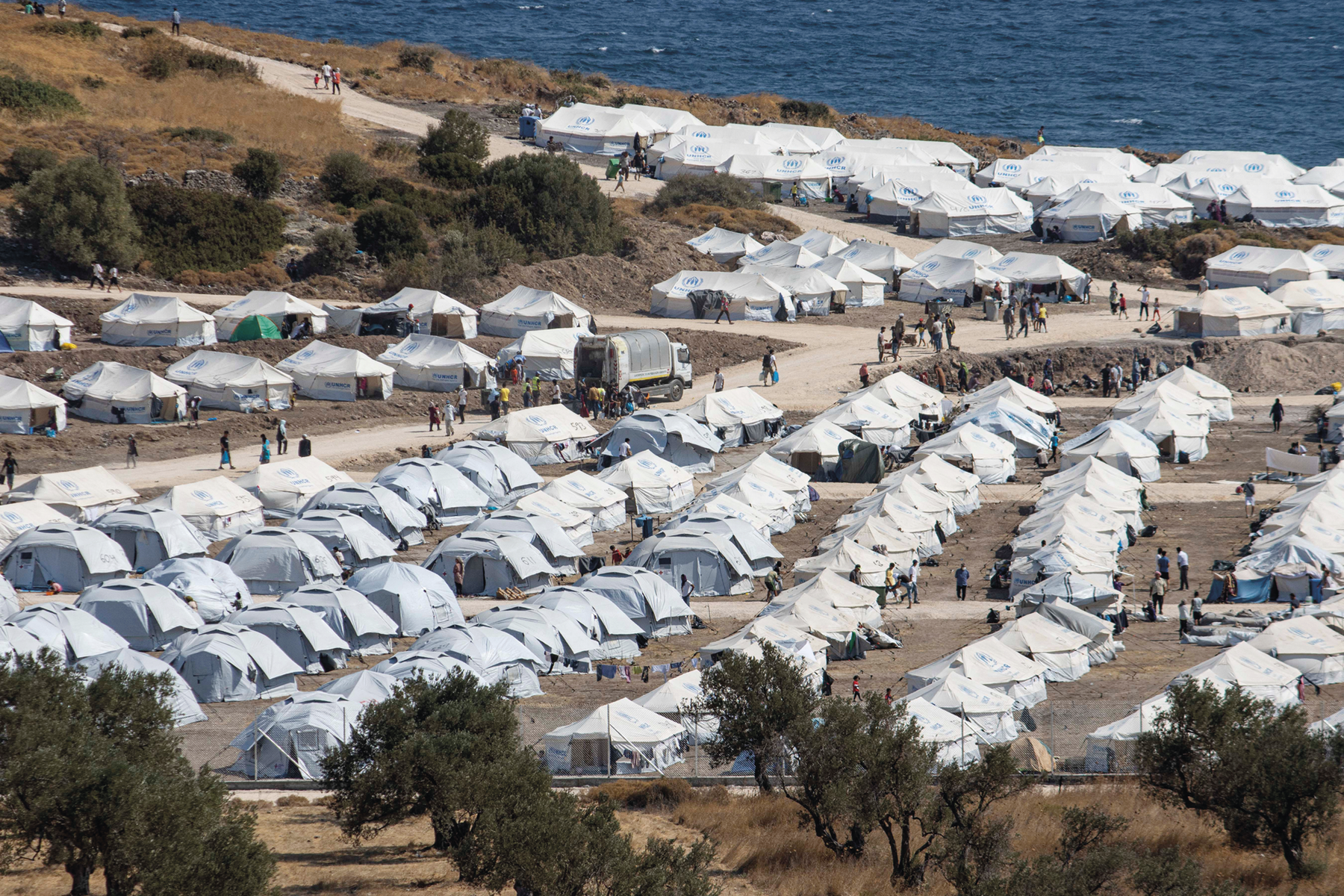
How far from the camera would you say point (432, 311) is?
62562mm

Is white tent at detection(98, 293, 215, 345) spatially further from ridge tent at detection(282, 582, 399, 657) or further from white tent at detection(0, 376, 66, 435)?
ridge tent at detection(282, 582, 399, 657)

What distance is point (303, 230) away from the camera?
74250mm

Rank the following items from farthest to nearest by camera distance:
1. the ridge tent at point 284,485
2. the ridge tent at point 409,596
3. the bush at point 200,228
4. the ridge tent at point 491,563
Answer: the bush at point 200,228
the ridge tent at point 284,485
the ridge tent at point 491,563
the ridge tent at point 409,596

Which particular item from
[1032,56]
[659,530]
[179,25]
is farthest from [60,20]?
[1032,56]

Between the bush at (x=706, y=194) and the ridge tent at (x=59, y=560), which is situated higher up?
the bush at (x=706, y=194)

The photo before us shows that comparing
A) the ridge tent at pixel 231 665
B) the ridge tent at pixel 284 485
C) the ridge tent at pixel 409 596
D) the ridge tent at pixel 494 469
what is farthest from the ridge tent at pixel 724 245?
the ridge tent at pixel 231 665

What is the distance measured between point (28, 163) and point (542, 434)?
1351 inches

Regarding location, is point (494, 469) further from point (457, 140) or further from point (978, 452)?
point (457, 140)

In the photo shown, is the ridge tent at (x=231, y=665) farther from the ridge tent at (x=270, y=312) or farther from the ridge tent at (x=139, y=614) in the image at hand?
the ridge tent at (x=270, y=312)

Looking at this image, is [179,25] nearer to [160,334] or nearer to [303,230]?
[303,230]

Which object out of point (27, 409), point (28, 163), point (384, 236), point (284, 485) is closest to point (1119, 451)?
point (284, 485)

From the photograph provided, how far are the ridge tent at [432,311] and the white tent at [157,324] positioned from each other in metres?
6.91

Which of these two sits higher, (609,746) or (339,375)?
(339,375)

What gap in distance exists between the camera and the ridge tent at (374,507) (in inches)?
1741
